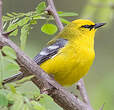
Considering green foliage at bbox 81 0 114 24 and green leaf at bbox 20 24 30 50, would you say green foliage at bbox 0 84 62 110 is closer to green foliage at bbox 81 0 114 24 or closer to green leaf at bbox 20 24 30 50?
green leaf at bbox 20 24 30 50

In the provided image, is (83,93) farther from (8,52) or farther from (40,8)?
(8,52)

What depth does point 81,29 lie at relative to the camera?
17.1 ft

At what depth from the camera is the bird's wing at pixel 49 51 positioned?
429 centimetres

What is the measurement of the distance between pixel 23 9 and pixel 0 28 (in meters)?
8.38

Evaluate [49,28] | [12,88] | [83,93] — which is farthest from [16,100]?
[49,28]

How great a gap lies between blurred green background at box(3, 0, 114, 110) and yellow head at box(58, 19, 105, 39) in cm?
13

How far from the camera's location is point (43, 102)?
7.58ft

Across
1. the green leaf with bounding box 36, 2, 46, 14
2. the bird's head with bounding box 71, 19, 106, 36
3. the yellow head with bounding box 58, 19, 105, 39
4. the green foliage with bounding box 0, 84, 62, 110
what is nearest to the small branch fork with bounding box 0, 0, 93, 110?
the green foliage with bounding box 0, 84, 62, 110

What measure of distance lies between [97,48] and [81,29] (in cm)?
448

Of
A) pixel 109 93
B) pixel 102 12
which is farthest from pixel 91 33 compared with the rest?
pixel 109 93

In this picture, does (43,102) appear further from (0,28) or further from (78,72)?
(78,72)

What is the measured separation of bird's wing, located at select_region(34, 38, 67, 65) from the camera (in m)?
4.29

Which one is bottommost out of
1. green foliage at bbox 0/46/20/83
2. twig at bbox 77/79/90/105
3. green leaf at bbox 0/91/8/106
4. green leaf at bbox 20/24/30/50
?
twig at bbox 77/79/90/105

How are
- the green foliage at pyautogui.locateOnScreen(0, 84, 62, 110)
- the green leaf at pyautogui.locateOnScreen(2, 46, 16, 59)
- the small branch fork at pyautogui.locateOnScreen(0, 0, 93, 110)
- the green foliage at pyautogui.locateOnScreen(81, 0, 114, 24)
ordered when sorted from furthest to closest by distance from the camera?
the green foliage at pyautogui.locateOnScreen(81, 0, 114, 24)
the small branch fork at pyautogui.locateOnScreen(0, 0, 93, 110)
the green leaf at pyautogui.locateOnScreen(2, 46, 16, 59)
the green foliage at pyautogui.locateOnScreen(0, 84, 62, 110)
